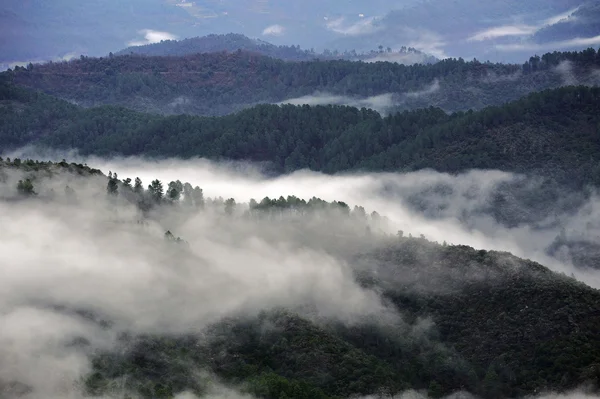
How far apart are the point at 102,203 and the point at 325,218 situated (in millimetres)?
30650

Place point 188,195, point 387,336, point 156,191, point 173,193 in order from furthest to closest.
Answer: point 188,195 < point 173,193 < point 156,191 < point 387,336

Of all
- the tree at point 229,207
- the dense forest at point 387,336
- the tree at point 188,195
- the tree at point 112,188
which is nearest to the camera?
the dense forest at point 387,336

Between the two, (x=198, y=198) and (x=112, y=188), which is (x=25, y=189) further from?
(x=198, y=198)

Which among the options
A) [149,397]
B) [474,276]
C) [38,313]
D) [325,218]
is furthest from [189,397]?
[325,218]

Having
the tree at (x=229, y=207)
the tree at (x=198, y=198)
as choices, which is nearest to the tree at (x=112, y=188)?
the tree at (x=198, y=198)

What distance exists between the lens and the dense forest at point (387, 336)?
10450cm

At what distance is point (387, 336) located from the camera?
389 ft

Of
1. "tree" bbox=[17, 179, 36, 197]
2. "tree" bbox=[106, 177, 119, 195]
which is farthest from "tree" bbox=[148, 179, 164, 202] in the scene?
Answer: "tree" bbox=[17, 179, 36, 197]

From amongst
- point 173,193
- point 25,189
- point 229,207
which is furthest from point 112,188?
point 229,207

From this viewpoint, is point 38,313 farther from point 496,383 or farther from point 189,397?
point 496,383

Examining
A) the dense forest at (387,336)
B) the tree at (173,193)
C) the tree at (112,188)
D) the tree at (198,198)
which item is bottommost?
the dense forest at (387,336)

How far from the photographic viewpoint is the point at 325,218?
491 ft

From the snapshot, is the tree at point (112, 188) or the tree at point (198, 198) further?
the tree at point (198, 198)

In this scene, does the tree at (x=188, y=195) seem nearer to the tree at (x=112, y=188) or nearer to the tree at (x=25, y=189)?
the tree at (x=112, y=188)
